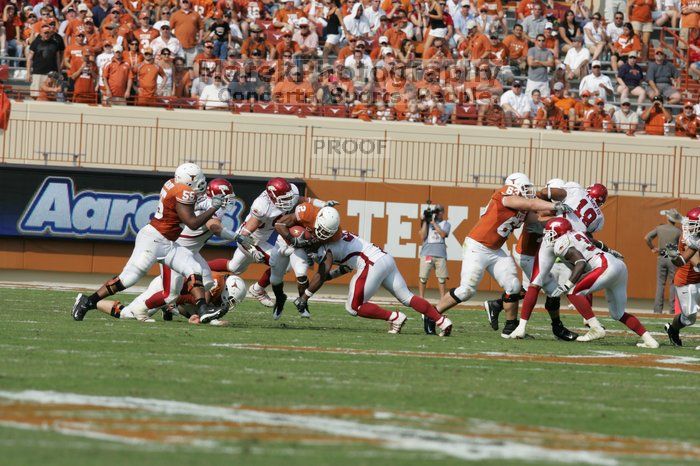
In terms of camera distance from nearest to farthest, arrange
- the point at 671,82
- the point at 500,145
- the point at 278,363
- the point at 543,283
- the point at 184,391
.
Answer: the point at 184,391, the point at 278,363, the point at 543,283, the point at 500,145, the point at 671,82

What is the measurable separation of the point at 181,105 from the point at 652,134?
27.8 feet

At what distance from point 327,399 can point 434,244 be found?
13.8 metres

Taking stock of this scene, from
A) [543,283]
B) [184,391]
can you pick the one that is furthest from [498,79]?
[184,391]

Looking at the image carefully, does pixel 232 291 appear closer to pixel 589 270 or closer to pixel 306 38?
pixel 589 270

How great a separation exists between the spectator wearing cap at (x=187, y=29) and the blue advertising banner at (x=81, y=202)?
314 centimetres

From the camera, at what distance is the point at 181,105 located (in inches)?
885

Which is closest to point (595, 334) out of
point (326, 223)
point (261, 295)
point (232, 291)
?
point (326, 223)

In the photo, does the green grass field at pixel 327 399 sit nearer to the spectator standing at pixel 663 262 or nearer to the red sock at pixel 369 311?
the red sock at pixel 369 311

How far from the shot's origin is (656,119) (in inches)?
898

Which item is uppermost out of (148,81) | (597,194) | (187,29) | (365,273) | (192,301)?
(187,29)

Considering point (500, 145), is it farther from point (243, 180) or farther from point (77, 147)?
point (77, 147)

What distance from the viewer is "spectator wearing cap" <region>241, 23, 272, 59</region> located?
23.1 meters

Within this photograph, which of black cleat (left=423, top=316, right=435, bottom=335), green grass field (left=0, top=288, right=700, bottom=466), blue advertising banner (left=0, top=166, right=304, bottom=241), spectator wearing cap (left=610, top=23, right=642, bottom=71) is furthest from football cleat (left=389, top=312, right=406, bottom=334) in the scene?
spectator wearing cap (left=610, top=23, right=642, bottom=71)

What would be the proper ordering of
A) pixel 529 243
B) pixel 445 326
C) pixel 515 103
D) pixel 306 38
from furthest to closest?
Answer: pixel 306 38, pixel 515 103, pixel 529 243, pixel 445 326
